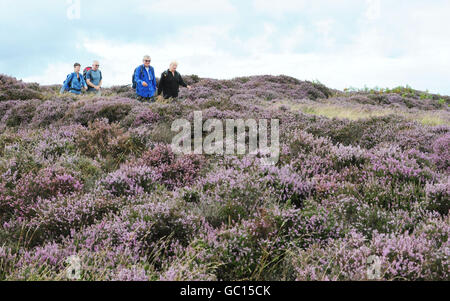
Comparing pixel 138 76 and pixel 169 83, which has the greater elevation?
pixel 138 76

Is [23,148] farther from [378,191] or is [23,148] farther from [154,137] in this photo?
[378,191]

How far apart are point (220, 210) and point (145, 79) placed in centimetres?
975

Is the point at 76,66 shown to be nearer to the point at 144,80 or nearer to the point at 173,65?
the point at 144,80

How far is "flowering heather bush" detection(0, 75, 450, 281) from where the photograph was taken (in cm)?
321

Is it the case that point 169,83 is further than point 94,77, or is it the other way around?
point 94,77

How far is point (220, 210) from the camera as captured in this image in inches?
169

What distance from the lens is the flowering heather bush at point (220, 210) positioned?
3205mm

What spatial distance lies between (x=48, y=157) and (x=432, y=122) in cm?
1118

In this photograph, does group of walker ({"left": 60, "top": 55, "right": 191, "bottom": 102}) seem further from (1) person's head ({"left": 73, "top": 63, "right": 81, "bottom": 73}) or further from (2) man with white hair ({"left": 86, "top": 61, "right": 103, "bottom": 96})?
(1) person's head ({"left": 73, "top": 63, "right": 81, "bottom": 73})

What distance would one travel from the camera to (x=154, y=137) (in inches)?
303

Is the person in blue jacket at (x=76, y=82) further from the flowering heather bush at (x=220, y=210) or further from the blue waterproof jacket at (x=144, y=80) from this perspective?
the flowering heather bush at (x=220, y=210)

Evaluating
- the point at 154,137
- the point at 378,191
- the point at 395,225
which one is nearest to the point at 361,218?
the point at 395,225

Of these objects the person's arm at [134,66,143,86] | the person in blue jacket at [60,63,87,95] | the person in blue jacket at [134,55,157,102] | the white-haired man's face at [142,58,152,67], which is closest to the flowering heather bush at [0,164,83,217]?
the person's arm at [134,66,143,86]

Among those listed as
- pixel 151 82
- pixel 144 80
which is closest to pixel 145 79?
pixel 144 80
